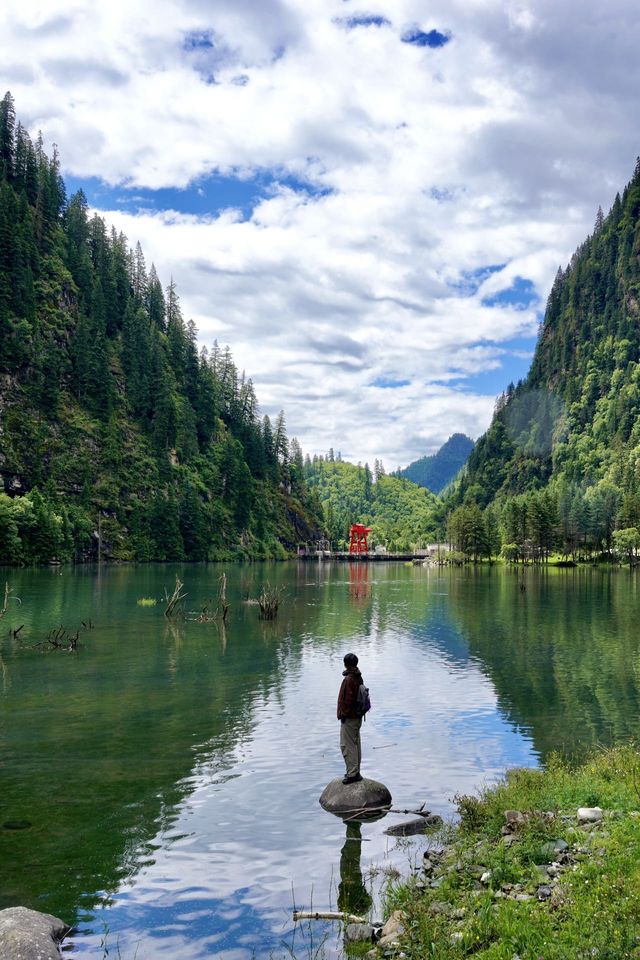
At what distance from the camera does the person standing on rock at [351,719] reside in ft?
68.6

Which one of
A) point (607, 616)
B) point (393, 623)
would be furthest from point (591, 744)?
point (607, 616)

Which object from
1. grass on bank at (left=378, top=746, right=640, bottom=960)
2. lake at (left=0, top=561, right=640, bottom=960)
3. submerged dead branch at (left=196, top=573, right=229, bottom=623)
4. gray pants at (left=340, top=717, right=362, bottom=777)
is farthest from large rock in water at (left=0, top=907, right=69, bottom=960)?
submerged dead branch at (left=196, top=573, right=229, bottom=623)

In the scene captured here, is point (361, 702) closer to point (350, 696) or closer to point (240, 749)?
point (350, 696)

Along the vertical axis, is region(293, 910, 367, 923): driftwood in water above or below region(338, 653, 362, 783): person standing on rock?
below

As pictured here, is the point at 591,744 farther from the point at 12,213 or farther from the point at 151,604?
the point at 12,213

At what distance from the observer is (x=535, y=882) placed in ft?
43.1

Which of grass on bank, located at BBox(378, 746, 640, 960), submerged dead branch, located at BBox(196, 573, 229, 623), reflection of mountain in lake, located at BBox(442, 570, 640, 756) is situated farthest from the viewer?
submerged dead branch, located at BBox(196, 573, 229, 623)

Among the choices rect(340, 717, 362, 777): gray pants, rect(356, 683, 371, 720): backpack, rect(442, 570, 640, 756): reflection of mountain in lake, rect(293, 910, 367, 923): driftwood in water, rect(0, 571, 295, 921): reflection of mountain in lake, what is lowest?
rect(442, 570, 640, 756): reflection of mountain in lake

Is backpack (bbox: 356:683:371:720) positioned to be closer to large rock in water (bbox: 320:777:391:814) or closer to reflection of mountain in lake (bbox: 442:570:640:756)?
large rock in water (bbox: 320:777:391:814)

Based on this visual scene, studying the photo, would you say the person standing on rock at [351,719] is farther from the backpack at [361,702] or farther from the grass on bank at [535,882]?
the grass on bank at [535,882]

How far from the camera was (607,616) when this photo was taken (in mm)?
69500

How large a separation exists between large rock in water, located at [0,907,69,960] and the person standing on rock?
31.2 feet

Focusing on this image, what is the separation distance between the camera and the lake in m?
15.0

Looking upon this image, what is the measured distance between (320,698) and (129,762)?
12.6 metres
